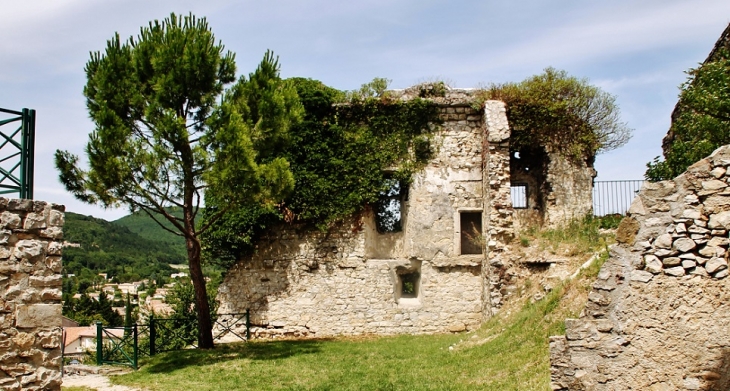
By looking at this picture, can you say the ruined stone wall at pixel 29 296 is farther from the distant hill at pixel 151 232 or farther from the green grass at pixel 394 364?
the distant hill at pixel 151 232

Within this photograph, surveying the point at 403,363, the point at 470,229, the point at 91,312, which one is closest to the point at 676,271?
the point at 403,363

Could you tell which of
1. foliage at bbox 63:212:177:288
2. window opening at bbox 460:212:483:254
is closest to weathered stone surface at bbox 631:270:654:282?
window opening at bbox 460:212:483:254

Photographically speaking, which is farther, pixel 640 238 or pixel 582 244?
pixel 582 244

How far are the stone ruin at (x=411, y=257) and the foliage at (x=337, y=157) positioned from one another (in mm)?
412

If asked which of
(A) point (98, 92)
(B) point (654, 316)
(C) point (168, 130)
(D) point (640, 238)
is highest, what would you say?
(A) point (98, 92)

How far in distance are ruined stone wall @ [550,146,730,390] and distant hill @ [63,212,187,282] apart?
50.3 m

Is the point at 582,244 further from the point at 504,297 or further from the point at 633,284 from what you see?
the point at 633,284

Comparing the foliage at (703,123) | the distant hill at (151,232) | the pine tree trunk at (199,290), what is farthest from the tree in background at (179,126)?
the distant hill at (151,232)

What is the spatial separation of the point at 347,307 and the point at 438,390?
26.8ft

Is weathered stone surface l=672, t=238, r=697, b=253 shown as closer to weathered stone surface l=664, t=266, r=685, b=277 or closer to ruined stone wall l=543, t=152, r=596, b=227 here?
weathered stone surface l=664, t=266, r=685, b=277

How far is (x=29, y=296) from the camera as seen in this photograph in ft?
21.1

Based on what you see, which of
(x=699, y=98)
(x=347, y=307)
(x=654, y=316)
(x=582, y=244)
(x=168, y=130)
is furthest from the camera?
(x=347, y=307)

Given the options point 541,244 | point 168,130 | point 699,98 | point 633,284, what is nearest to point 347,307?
point 541,244

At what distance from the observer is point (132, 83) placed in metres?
12.5
